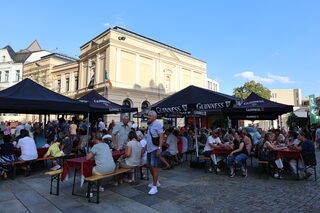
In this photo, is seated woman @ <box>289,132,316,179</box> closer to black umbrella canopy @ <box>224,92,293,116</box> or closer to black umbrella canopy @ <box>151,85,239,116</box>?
black umbrella canopy @ <box>224,92,293,116</box>

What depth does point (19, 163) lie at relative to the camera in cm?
585

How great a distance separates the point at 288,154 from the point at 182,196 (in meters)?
3.50

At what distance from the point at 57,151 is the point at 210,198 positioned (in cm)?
508

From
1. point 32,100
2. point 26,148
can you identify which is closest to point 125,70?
point 32,100

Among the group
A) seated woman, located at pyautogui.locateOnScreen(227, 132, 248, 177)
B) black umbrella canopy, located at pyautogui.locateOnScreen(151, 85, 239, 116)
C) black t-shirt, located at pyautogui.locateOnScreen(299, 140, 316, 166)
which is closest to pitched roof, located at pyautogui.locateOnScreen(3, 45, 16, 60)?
black umbrella canopy, located at pyautogui.locateOnScreen(151, 85, 239, 116)

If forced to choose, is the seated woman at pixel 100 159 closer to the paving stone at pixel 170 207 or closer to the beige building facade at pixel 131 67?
the paving stone at pixel 170 207

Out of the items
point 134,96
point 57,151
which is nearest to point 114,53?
point 134,96

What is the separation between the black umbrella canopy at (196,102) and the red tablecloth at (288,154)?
6.19 ft

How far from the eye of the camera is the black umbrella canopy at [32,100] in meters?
5.50

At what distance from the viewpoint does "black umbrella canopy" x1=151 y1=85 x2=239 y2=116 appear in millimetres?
5965

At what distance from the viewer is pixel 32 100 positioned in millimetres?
5785

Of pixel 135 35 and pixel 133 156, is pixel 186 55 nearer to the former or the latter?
pixel 135 35

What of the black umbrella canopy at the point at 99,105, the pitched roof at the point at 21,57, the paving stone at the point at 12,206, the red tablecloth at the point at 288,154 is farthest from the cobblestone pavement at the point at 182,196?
the pitched roof at the point at 21,57

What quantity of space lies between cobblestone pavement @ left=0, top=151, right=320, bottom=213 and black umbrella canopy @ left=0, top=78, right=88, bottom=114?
6.73 feet
